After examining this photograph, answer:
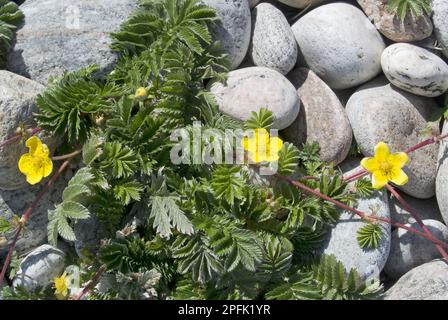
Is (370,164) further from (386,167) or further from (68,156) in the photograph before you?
(68,156)

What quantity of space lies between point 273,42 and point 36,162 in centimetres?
179

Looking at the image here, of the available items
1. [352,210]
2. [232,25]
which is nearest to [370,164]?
[352,210]

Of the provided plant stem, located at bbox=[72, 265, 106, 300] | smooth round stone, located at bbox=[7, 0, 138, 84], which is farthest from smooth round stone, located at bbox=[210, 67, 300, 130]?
plant stem, located at bbox=[72, 265, 106, 300]

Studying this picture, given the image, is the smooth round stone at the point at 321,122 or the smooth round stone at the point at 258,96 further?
the smooth round stone at the point at 321,122

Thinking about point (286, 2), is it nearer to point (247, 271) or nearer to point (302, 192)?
point (302, 192)

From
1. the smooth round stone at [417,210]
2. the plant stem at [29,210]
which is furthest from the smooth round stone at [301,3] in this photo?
the plant stem at [29,210]

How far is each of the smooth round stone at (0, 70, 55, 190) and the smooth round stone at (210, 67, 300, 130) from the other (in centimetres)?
117

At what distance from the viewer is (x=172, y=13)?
3.84 meters

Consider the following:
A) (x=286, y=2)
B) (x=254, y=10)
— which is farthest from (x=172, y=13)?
(x=286, y=2)

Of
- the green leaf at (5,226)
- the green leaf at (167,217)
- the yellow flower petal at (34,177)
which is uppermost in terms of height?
the yellow flower petal at (34,177)

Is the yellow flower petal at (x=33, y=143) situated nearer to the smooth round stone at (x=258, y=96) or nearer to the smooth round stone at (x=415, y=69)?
the smooth round stone at (x=258, y=96)

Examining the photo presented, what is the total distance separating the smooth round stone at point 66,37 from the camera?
3.87 m

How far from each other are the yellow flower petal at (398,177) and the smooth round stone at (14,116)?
83.5 inches

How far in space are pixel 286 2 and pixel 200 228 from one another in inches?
77.3
